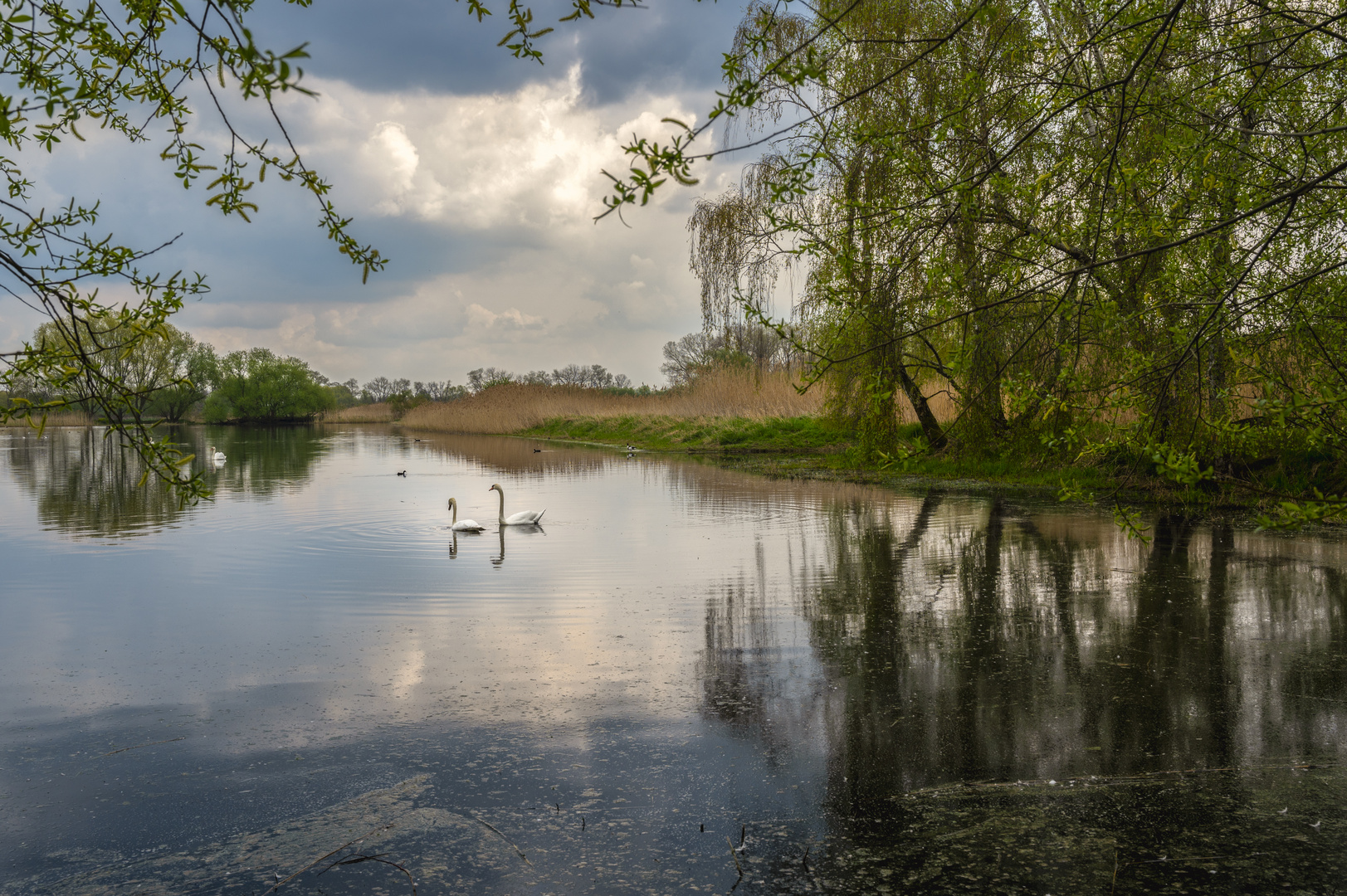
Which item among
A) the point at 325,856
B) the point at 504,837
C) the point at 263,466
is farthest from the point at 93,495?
the point at 504,837

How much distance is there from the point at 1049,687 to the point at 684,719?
87.0 inches

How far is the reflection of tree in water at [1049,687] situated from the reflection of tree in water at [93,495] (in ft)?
15.5

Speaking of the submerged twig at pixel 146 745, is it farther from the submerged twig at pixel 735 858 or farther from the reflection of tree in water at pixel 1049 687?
the submerged twig at pixel 735 858

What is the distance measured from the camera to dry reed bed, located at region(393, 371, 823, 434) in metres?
28.9

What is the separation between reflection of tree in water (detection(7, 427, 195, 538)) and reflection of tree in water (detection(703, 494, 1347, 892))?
4721 mm

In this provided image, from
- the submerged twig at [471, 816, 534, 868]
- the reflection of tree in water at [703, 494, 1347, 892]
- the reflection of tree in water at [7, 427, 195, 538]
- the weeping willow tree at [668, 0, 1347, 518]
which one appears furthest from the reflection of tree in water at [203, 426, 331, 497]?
the submerged twig at [471, 816, 534, 868]

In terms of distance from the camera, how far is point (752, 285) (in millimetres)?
20062

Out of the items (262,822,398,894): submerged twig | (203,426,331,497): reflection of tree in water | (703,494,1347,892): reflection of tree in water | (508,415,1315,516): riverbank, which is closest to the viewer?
(262,822,398,894): submerged twig

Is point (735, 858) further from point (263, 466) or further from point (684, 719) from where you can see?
point (263, 466)

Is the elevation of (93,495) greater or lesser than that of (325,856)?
greater

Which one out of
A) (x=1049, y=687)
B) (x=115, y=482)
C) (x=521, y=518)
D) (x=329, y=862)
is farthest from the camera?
(x=115, y=482)

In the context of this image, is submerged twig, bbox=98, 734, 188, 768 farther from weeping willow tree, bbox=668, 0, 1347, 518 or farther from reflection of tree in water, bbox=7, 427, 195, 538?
weeping willow tree, bbox=668, 0, 1347, 518

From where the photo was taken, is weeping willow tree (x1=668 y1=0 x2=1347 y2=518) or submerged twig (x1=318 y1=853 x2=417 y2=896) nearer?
submerged twig (x1=318 y1=853 x2=417 y2=896)

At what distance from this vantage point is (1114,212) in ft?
20.0
